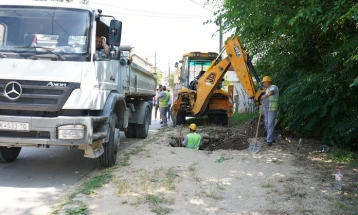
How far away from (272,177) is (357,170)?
1.65 metres

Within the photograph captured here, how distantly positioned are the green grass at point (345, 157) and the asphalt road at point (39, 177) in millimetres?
4683

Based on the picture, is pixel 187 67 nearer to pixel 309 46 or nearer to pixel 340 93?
pixel 309 46

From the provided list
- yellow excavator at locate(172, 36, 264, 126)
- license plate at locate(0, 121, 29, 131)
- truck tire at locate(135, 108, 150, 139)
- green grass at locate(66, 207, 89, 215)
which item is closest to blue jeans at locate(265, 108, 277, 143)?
yellow excavator at locate(172, 36, 264, 126)

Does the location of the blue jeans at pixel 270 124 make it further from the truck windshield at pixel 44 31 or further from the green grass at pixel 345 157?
the truck windshield at pixel 44 31

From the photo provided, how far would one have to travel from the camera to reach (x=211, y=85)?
11.3 m

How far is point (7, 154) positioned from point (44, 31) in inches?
105

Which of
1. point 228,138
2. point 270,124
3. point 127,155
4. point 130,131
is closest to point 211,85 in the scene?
Answer: point 228,138

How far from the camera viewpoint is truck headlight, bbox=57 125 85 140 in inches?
208

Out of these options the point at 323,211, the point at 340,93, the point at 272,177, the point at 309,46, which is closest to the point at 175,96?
the point at 309,46

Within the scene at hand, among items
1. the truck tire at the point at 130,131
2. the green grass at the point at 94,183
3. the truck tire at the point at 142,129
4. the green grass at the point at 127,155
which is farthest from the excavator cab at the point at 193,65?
the green grass at the point at 94,183

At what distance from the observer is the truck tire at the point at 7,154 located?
677cm

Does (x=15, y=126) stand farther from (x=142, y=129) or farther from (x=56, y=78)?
(x=142, y=129)

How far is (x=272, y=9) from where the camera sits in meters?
6.37

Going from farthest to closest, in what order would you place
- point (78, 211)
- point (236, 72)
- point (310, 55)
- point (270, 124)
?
point (236, 72) → point (310, 55) → point (270, 124) → point (78, 211)
